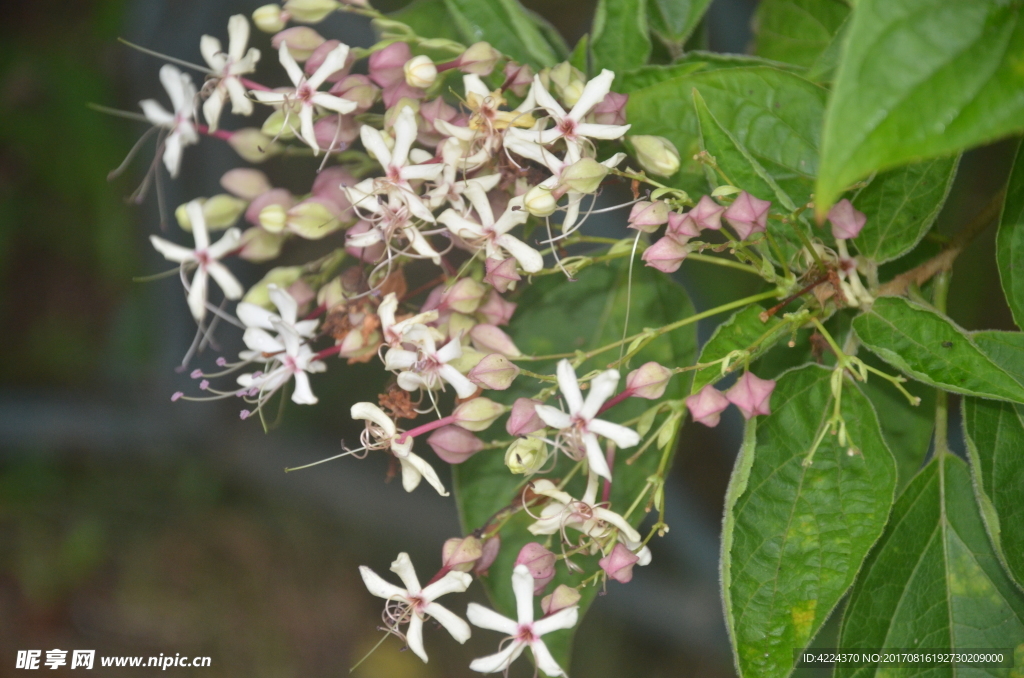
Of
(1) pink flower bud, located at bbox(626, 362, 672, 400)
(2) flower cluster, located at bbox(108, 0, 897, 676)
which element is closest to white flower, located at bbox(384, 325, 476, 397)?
(2) flower cluster, located at bbox(108, 0, 897, 676)

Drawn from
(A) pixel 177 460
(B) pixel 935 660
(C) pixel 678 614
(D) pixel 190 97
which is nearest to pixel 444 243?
(D) pixel 190 97

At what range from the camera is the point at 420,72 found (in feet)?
1.66

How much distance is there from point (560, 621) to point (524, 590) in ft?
0.09

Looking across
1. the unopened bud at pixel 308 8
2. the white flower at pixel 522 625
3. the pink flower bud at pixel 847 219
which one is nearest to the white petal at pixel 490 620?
the white flower at pixel 522 625

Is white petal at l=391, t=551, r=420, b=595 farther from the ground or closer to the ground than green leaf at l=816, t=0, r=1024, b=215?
closer to the ground

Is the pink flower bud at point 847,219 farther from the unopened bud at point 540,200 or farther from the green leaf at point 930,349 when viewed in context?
the unopened bud at point 540,200

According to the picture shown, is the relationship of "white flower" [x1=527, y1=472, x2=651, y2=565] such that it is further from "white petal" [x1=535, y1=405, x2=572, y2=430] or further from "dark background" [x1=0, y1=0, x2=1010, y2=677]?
"dark background" [x1=0, y1=0, x2=1010, y2=677]

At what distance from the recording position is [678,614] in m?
1.33

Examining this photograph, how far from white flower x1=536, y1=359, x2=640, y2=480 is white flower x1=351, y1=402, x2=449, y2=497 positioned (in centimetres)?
8

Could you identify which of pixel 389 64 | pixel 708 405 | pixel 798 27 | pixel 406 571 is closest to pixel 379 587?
pixel 406 571

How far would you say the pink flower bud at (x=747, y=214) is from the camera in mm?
443

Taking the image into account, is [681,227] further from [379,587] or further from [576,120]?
[379,587]

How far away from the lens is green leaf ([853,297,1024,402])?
0.43 m

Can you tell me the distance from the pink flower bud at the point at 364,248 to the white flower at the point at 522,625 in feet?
0.74
